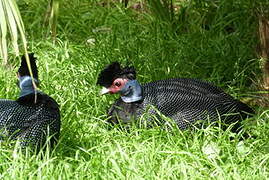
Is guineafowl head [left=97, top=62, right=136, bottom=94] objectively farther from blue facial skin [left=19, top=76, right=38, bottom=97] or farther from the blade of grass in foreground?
the blade of grass in foreground

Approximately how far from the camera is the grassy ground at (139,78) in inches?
122

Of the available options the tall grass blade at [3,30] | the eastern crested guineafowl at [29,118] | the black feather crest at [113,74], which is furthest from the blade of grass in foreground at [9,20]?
the black feather crest at [113,74]

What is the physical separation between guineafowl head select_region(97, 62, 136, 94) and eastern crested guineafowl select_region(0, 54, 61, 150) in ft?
1.72

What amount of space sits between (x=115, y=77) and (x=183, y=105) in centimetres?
38

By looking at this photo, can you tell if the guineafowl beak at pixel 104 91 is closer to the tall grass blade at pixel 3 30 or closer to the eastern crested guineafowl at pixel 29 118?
the eastern crested guineafowl at pixel 29 118

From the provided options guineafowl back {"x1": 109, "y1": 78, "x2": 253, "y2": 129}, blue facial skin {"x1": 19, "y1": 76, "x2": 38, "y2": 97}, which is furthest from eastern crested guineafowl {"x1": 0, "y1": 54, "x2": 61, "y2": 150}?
guineafowl back {"x1": 109, "y1": 78, "x2": 253, "y2": 129}

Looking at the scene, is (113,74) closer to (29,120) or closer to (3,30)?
(29,120)

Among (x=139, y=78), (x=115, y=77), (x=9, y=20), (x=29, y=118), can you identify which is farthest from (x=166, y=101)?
(x=9, y=20)

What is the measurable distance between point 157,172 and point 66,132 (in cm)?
61

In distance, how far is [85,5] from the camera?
5.64m

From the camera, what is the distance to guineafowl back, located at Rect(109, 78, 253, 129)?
373 cm

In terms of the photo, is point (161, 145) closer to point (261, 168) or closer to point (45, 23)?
point (261, 168)

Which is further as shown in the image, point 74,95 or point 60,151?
point 74,95

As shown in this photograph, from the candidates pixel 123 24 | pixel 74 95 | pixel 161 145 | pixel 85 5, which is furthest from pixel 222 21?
pixel 161 145
